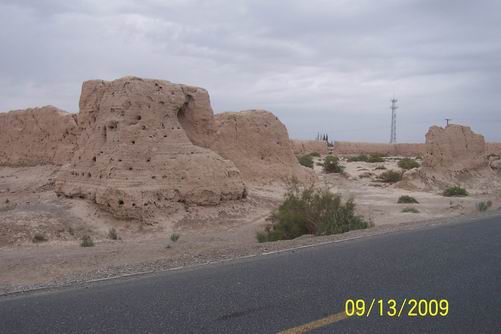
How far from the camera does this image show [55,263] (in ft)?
27.9

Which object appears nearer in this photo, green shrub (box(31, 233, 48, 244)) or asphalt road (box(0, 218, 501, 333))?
asphalt road (box(0, 218, 501, 333))

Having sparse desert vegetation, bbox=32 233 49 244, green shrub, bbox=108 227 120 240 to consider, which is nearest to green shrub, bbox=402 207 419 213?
green shrub, bbox=108 227 120 240

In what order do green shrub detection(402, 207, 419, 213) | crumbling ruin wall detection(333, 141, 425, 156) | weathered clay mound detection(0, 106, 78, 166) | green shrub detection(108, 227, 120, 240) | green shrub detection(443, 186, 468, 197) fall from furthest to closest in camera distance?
crumbling ruin wall detection(333, 141, 425, 156)
green shrub detection(443, 186, 468, 197)
weathered clay mound detection(0, 106, 78, 166)
green shrub detection(402, 207, 419, 213)
green shrub detection(108, 227, 120, 240)

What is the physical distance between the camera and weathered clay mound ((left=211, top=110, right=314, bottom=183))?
20.8 meters

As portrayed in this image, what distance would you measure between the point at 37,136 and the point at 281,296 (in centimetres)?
2036

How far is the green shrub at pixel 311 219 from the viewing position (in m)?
12.9

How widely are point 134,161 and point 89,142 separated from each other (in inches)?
92.5

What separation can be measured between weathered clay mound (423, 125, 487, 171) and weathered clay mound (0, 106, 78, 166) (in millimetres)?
16953

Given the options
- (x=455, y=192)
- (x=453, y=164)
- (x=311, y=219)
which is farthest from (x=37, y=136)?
(x=453, y=164)

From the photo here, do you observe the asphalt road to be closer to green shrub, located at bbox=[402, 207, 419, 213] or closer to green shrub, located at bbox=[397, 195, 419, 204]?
green shrub, located at bbox=[402, 207, 419, 213]

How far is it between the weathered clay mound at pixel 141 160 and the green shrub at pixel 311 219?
10.1 ft

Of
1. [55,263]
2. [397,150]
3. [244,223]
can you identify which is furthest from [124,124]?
[397,150]

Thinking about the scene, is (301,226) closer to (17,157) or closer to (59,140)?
(59,140)
